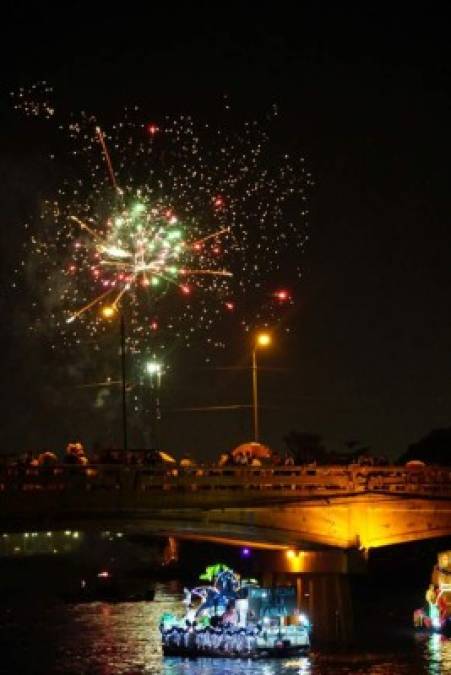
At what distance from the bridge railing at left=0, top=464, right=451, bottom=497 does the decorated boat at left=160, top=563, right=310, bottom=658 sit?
4.85 m

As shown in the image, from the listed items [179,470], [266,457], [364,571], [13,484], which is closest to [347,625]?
[364,571]

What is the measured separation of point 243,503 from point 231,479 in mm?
1181

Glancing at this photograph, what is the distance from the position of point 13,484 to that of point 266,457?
14.4 metres

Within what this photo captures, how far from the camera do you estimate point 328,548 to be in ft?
197

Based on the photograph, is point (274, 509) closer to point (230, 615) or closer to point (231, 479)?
point (231, 479)

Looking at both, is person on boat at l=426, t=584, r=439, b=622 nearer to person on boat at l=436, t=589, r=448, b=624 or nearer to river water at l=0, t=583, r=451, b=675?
person on boat at l=436, t=589, r=448, b=624

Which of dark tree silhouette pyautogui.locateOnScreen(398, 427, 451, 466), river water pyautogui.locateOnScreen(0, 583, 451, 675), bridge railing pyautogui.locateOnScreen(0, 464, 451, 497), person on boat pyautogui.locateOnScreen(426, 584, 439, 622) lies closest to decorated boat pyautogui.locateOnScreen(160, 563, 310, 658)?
river water pyautogui.locateOnScreen(0, 583, 451, 675)

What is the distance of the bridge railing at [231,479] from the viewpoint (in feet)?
164

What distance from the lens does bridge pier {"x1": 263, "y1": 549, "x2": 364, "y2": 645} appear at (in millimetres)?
60312

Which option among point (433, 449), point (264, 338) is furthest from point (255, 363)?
point (433, 449)

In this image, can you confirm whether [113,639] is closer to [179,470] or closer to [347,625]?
[347,625]

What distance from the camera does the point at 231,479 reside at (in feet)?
179

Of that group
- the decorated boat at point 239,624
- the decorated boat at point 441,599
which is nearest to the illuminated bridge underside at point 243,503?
the decorated boat at point 239,624

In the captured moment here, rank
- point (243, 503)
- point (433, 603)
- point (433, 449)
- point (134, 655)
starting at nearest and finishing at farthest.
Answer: point (243, 503)
point (134, 655)
point (433, 603)
point (433, 449)
